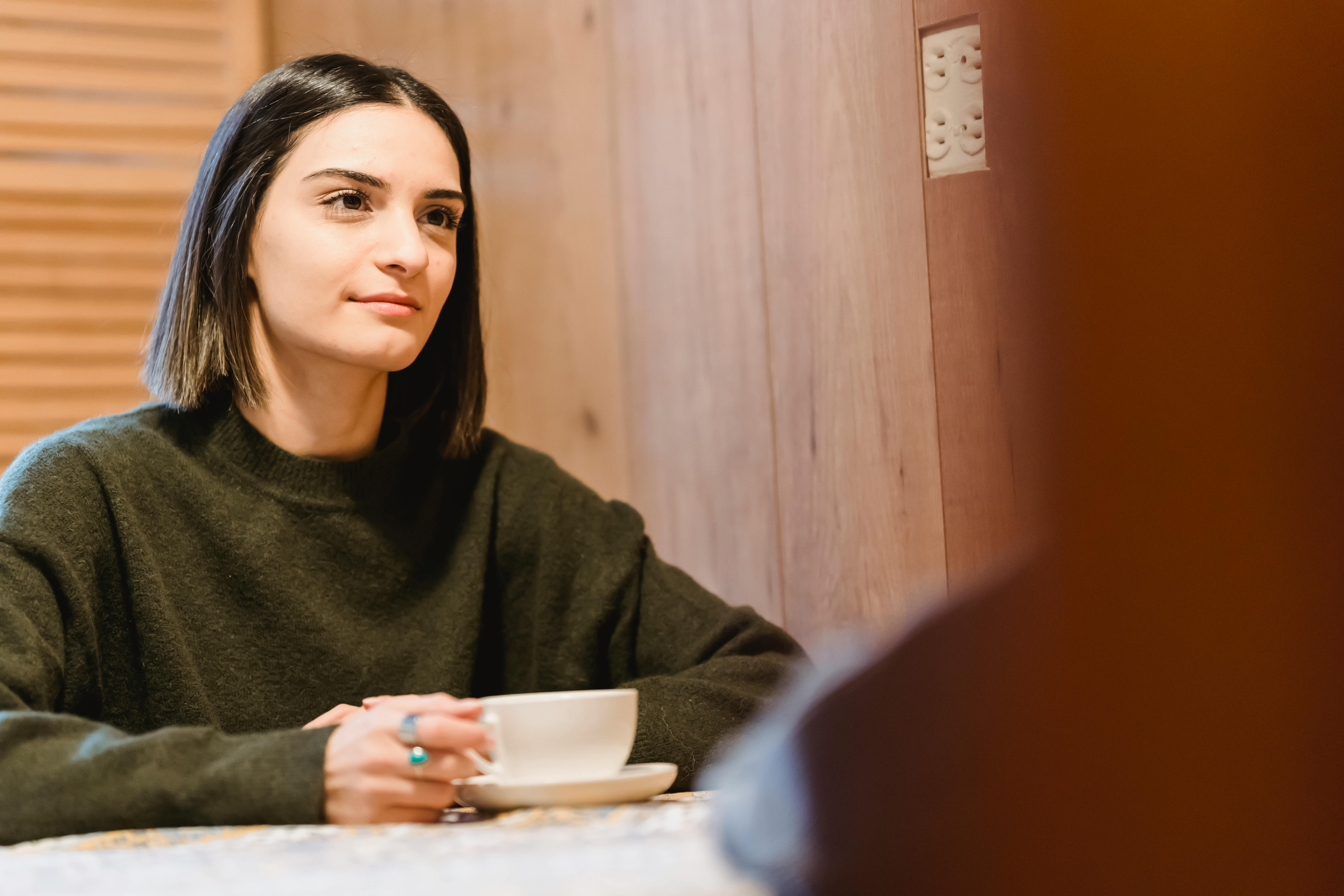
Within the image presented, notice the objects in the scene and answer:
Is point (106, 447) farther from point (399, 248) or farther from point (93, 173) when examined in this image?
point (93, 173)

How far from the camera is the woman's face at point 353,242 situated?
109 centimetres

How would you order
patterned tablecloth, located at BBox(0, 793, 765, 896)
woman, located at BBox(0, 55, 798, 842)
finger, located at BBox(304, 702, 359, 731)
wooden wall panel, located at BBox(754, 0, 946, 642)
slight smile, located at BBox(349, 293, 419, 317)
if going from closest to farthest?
patterned tablecloth, located at BBox(0, 793, 765, 896)
finger, located at BBox(304, 702, 359, 731)
woman, located at BBox(0, 55, 798, 842)
slight smile, located at BBox(349, 293, 419, 317)
wooden wall panel, located at BBox(754, 0, 946, 642)

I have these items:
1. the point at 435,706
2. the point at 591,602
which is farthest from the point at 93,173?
the point at 435,706

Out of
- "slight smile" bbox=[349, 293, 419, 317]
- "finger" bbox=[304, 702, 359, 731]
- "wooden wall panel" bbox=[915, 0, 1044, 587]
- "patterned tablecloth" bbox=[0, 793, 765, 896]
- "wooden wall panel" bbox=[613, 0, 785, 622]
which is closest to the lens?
"wooden wall panel" bbox=[915, 0, 1044, 587]

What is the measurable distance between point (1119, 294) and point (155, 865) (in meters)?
0.51

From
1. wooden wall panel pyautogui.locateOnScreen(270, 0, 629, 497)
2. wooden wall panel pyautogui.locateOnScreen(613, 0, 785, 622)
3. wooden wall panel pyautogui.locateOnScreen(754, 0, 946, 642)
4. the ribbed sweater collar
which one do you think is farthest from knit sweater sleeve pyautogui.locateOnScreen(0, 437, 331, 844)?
wooden wall panel pyautogui.locateOnScreen(270, 0, 629, 497)

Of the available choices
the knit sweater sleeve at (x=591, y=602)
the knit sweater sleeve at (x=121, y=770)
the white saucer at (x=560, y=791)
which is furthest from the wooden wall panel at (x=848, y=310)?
the knit sweater sleeve at (x=121, y=770)

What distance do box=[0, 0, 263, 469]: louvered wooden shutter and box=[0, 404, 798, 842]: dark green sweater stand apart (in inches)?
24.1

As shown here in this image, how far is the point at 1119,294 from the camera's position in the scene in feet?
0.79

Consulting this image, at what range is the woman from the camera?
994mm

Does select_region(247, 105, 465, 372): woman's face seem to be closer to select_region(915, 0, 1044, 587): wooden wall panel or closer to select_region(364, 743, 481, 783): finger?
select_region(364, 743, 481, 783): finger

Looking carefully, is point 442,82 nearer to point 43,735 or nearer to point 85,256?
point 85,256

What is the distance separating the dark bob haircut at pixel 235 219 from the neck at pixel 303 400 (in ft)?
0.04

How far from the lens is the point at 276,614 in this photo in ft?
3.53
